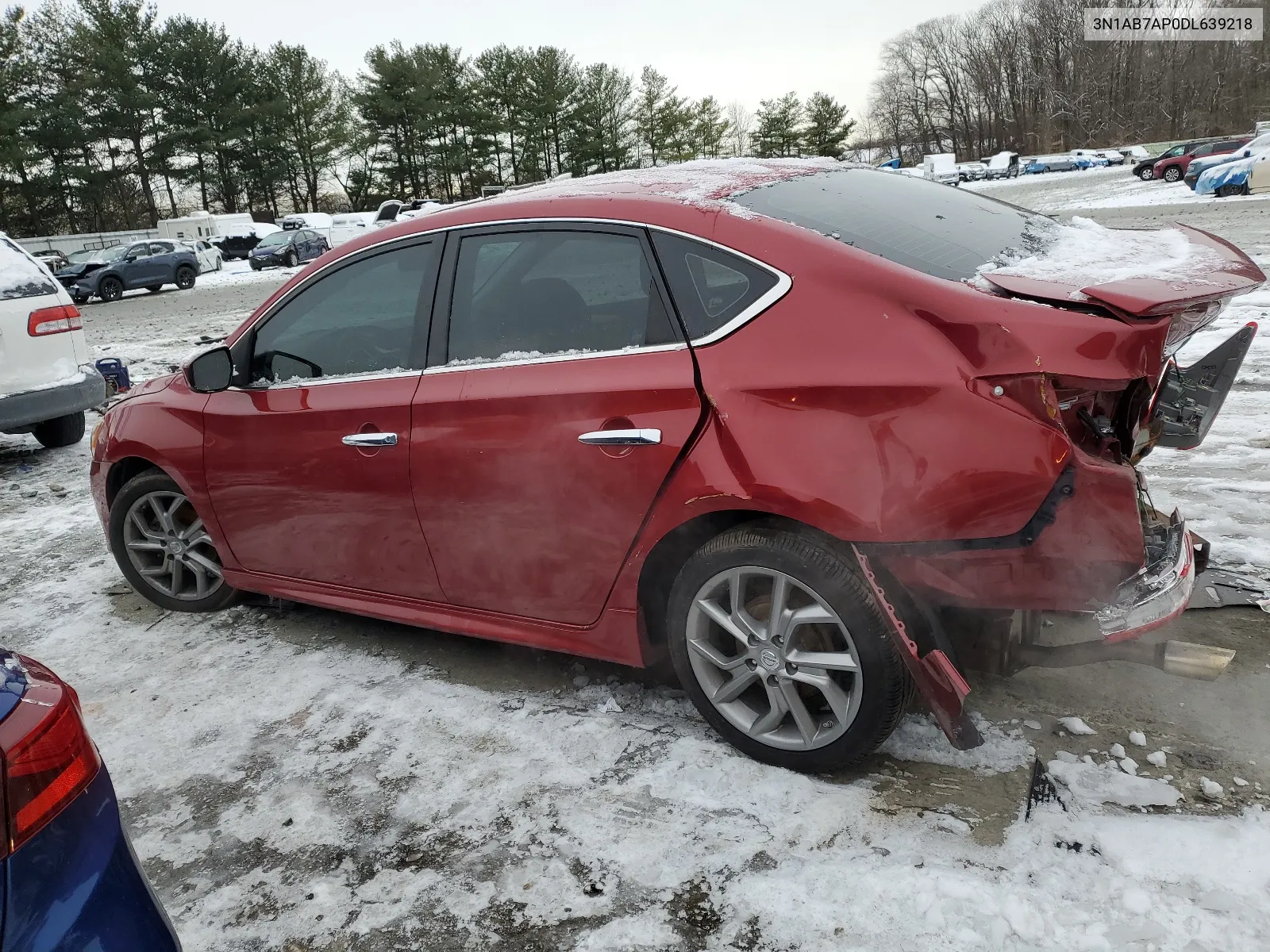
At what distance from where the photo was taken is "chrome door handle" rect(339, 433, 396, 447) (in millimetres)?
3260

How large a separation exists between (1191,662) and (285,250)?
106ft

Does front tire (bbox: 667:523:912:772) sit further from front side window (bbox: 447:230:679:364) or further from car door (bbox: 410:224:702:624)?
front side window (bbox: 447:230:679:364)

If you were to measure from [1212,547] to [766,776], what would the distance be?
7.92 ft

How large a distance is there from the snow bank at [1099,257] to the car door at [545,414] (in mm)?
982

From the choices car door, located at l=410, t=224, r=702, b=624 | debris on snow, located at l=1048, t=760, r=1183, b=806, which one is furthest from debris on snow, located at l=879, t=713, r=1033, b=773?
car door, located at l=410, t=224, r=702, b=624

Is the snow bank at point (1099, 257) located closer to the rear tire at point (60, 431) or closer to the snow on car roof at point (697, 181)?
Result: the snow on car roof at point (697, 181)

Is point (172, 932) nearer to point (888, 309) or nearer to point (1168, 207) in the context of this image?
point (888, 309)

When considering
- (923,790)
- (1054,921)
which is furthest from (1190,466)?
(1054,921)

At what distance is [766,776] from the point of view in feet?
9.12

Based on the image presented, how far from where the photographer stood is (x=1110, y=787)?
258 centimetres

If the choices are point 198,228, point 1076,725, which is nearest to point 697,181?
point 1076,725

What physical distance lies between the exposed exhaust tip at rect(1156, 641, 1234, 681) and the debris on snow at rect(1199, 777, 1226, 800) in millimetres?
294

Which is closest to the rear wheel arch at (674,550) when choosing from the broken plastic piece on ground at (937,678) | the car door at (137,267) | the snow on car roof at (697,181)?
the broken plastic piece on ground at (937,678)

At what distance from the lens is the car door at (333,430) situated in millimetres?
3316
